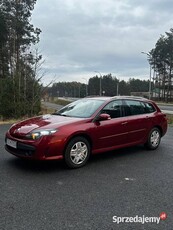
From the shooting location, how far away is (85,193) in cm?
381

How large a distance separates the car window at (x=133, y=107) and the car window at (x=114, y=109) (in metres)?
0.19

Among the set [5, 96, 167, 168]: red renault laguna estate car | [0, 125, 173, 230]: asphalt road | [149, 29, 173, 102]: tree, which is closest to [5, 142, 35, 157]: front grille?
[5, 96, 167, 168]: red renault laguna estate car

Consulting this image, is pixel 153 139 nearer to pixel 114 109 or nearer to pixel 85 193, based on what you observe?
pixel 114 109

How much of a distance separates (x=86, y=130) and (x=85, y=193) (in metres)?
1.55

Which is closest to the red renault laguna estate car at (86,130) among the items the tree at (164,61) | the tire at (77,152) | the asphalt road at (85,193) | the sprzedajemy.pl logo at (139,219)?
the tire at (77,152)

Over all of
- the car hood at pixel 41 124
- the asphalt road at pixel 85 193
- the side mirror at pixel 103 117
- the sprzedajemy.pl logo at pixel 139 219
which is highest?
the side mirror at pixel 103 117

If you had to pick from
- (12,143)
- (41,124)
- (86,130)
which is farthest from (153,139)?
(12,143)

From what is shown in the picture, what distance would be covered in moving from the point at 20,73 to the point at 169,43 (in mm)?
42017

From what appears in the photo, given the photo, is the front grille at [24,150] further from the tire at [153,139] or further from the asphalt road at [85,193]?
the tire at [153,139]

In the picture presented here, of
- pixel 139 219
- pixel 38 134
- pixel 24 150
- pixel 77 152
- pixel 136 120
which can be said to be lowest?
pixel 139 219

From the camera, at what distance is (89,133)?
5.14 metres

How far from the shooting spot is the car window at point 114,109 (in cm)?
570

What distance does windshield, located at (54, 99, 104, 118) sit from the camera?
557 centimetres

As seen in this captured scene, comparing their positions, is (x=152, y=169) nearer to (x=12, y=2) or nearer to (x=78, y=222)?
(x=78, y=222)
